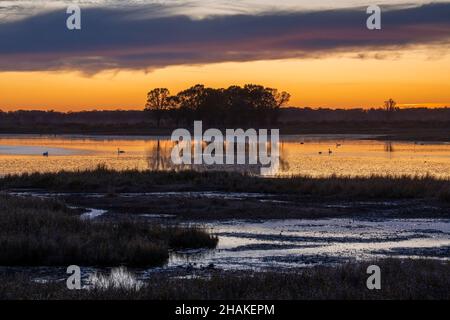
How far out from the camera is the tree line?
470 feet

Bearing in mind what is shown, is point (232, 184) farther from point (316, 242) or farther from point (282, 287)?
point (282, 287)

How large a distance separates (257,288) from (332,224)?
44.7 feet

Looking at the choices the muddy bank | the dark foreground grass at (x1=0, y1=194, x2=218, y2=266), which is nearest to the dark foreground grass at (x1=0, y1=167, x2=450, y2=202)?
the muddy bank

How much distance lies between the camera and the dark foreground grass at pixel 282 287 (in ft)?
41.5

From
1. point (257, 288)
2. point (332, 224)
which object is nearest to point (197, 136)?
point (332, 224)

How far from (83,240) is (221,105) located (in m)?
124

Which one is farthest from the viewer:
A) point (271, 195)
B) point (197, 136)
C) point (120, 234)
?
point (197, 136)

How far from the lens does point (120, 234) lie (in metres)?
21.3

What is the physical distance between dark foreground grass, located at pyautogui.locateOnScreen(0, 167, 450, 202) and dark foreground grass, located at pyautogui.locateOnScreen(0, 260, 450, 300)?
19932mm

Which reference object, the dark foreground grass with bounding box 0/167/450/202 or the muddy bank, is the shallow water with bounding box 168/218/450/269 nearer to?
the muddy bank

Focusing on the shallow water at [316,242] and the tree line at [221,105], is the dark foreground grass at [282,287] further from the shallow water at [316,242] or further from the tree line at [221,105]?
the tree line at [221,105]

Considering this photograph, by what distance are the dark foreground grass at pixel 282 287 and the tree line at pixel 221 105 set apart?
12699 centimetres

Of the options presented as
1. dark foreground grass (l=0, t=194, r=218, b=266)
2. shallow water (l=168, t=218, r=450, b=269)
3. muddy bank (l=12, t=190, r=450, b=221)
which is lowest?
shallow water (l=168, t=218, r=450, b=269)
